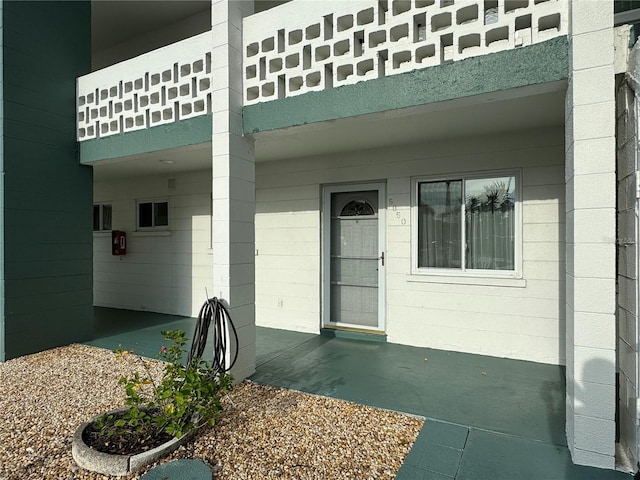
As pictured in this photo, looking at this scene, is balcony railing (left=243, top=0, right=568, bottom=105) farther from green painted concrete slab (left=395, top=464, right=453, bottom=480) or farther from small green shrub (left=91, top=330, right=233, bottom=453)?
green painted concrete slab (left=395, top=464, right=453, bottom=480)

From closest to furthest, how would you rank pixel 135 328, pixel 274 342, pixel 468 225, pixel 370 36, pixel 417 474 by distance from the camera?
1. pixel 417 474
2. pixel 370 36
3. pixel 468 225
4. pixel 274 342
5. pixel 135 328

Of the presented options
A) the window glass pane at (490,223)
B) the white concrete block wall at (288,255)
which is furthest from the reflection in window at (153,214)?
the window glass pane at (490,223)

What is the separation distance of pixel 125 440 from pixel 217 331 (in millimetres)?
1081

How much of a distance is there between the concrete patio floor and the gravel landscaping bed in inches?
8.7

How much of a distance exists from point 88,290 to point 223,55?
3.92 meters

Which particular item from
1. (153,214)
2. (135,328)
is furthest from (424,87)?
(153,214)

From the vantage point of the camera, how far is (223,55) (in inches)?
149

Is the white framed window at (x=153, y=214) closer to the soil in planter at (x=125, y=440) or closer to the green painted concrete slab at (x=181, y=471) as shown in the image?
the soil in planter at (x=125, y=440)

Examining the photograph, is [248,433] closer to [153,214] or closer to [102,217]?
[153,214]

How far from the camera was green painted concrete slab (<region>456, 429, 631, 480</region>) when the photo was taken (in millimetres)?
2379

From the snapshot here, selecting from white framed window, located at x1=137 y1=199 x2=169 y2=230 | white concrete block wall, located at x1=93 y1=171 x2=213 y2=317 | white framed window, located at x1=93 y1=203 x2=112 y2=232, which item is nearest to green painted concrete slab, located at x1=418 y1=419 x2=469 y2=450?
white concrete block wall, located at x1=93 y1=171 x2=213 y2=317

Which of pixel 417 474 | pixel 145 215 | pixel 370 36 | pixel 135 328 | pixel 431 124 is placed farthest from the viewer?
pixel 145 215

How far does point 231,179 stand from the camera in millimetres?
3719

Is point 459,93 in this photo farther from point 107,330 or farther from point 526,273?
point 107,330
